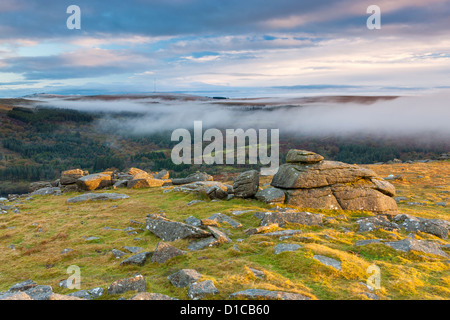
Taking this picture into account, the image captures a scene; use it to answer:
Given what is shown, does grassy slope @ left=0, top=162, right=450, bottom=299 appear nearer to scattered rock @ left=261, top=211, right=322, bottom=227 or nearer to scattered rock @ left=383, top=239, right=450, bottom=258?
scattered rock @ left=383, top=239, right=450, bottom=258

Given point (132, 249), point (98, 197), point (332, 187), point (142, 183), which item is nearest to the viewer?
point (132, 249)

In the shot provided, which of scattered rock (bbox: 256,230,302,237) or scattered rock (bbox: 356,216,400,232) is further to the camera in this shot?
scattered rock (bbox: 356,216,400,232)

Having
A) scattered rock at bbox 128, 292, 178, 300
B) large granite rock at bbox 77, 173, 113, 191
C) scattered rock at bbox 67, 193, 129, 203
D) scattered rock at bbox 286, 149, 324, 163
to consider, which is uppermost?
scattered rock at bbox 286, 149, 324, 163

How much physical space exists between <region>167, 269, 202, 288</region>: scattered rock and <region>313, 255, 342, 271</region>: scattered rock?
6.72 metres

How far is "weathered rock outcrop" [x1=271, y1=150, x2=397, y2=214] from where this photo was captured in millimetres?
28969

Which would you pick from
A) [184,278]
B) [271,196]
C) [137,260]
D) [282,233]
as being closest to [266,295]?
[184,278]

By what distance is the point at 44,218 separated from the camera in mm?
31484

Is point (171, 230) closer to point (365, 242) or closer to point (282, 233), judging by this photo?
point (282, 233)

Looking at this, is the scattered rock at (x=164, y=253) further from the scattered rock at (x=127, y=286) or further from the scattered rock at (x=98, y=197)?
the scattered rock at (x=98, y=197)

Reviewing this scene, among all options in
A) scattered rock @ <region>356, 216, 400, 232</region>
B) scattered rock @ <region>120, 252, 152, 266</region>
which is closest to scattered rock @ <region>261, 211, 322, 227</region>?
scattered rock @ <region>356, 216, 400, 232</region>

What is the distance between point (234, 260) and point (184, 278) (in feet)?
11.9

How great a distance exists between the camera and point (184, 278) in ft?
41.2
